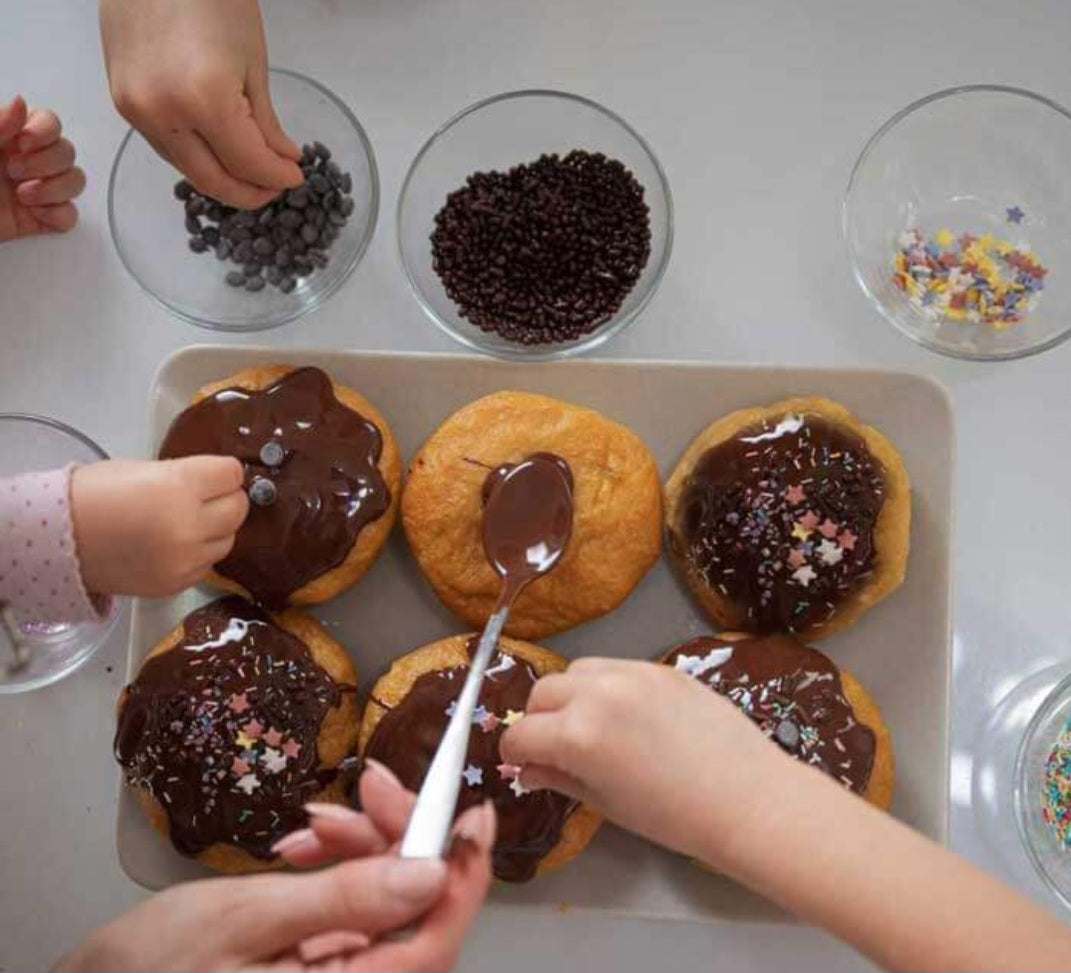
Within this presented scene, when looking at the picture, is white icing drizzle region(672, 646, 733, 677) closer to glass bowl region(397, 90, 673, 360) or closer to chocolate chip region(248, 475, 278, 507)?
glass bowl region(397, 90, 673, 360)

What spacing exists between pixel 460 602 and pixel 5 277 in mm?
886

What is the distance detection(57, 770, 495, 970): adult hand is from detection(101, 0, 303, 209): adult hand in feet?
2.66

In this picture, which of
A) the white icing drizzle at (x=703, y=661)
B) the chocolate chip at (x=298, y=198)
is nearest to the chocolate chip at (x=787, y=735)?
the white icing drizzle at (x=703, y=661)

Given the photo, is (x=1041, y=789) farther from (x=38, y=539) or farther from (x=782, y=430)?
(x=38, y=539)

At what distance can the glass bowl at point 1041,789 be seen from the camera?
1658 mm

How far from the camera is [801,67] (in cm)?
183

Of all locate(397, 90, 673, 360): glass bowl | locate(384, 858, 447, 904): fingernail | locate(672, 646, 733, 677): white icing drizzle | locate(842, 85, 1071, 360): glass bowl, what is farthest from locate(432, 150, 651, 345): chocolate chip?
locate(384, 858, 447, 904): fingernail

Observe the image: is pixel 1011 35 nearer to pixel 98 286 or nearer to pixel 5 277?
pixel 98 286

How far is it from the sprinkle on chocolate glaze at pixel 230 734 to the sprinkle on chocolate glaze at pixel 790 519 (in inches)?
22.2

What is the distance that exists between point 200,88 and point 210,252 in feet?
1.21

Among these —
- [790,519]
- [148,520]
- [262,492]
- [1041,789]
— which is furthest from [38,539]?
[1041,789]

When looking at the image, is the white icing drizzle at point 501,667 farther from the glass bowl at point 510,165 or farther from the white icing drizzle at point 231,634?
the glass bowl at point 510,165

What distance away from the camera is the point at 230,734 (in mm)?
1569

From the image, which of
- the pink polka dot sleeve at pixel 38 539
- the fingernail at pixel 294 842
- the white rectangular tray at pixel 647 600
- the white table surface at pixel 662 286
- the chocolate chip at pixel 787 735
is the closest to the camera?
the fingernail at pixel 294 842
